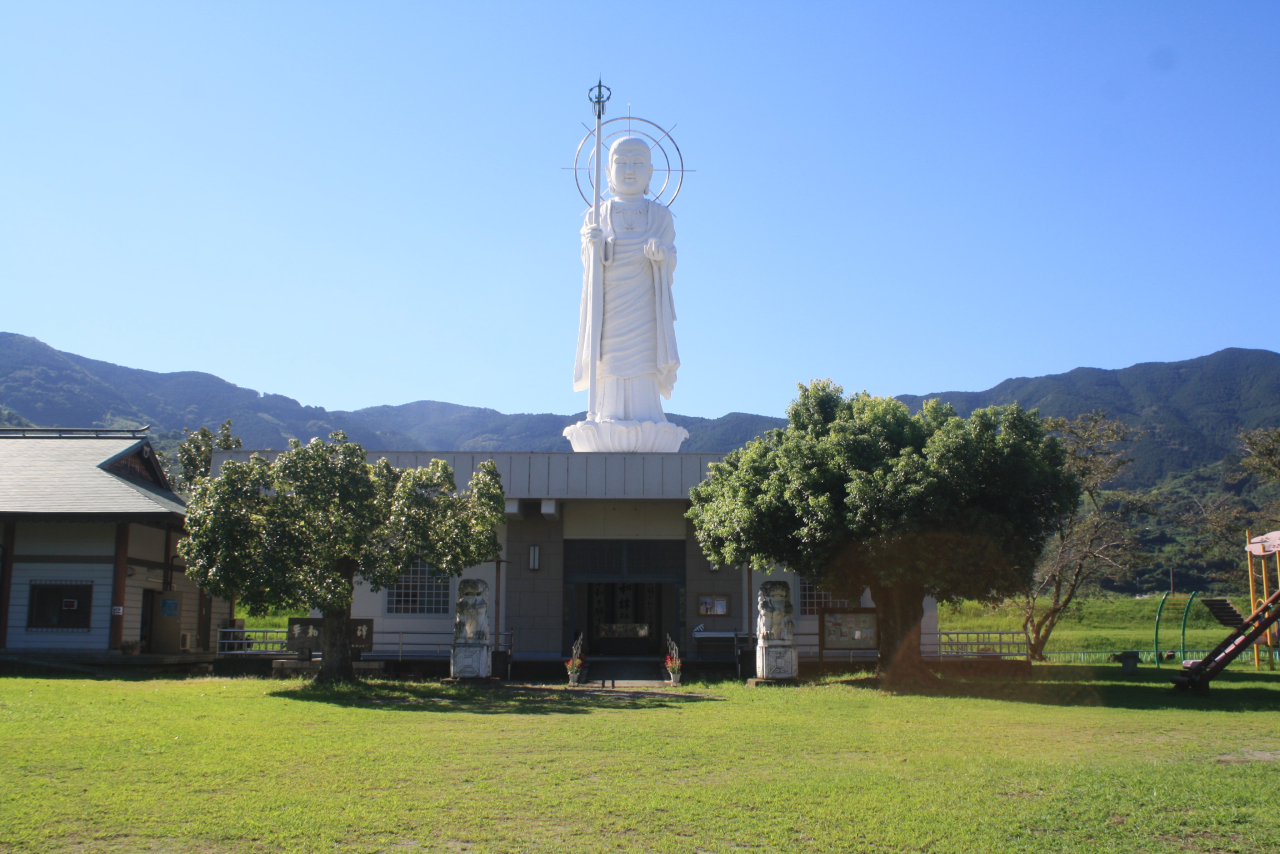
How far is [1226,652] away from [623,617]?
14239 mm

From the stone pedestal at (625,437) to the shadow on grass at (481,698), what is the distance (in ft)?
25.8

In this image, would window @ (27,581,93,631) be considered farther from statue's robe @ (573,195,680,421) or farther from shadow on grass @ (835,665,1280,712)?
shadow on grass @ (835,665,1280,712)

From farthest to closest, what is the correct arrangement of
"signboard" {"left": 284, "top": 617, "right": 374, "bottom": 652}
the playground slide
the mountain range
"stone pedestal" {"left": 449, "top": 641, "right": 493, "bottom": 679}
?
the mountain range
"signboard" {"left": 284, "top": 617, "right": 374, "bottom": 652}
"stone pedestal" {"left": 449, "top": 641, "right": 493, "bottom": 679}
the playground slide

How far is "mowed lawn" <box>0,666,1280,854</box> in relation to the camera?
6.54 meters

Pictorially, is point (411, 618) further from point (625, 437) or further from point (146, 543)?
point (146, 543)

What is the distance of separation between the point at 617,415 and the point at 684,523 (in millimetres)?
3718

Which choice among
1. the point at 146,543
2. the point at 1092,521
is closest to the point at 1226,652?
the point at 1092,521

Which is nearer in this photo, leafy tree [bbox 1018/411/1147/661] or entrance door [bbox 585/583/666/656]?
entrance door [bbox 585/583/666/656]

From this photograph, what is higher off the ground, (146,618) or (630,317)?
(630,317)

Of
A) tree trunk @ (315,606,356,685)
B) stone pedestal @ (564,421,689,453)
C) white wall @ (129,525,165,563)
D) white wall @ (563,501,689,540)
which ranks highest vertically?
stone pedestal @ (564,421,689,453)

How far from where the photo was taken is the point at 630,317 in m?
24.7

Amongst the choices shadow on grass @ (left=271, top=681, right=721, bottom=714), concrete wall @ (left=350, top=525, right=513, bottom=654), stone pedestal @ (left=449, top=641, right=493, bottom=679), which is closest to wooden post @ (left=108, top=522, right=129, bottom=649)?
concrete wall @ (left=350, top=525, right=513, bottom=654)

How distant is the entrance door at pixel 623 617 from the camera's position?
983 inches

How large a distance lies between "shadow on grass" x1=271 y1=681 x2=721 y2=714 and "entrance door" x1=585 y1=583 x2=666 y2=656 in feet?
26.8
